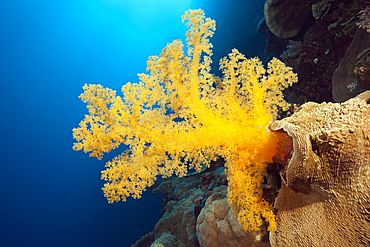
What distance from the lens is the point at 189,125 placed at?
2605 mm

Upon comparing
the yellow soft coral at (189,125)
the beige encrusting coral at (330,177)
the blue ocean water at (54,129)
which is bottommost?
the beige encrusting coral at (330,177)

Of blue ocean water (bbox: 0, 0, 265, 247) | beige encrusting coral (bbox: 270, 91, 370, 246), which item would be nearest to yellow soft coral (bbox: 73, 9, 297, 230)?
beige encrusting coral (bbox: 270, 91, 370, 246)

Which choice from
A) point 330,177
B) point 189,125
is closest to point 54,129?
point 189,125

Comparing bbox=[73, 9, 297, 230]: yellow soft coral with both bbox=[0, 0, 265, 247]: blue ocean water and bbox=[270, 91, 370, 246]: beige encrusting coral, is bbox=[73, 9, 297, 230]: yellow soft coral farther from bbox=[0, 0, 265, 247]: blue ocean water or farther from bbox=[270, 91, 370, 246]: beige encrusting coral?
bbox=[0, 0, 265, 247]: blue ocean water

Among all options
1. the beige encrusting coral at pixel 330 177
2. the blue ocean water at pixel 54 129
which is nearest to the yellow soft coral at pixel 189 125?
the beige encrusting coral at pixel 330 177

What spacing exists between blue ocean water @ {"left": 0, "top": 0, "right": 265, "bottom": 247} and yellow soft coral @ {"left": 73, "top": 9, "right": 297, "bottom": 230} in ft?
36.0

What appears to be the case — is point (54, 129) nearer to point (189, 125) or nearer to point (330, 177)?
point (189, 125)

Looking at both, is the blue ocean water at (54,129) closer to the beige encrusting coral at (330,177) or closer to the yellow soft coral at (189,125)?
the yellow soft coral at (189,125)

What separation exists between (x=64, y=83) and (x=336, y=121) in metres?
54.4

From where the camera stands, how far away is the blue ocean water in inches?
939

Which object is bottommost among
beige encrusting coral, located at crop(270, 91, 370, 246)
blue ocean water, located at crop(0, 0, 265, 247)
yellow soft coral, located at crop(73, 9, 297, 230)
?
beige encrusting coral, located at crop(270, 91, 370, 246)

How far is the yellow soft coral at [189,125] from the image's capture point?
2.34 meters

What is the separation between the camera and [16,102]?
1253 inches

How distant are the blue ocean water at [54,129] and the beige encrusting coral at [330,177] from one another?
39.3ft
